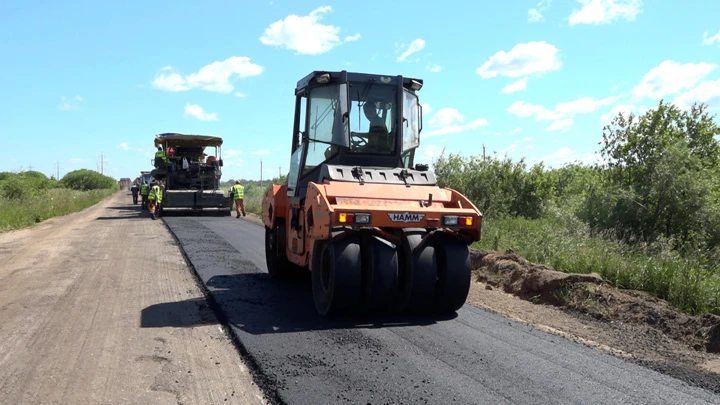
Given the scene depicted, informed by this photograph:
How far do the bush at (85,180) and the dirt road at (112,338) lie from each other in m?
80.6

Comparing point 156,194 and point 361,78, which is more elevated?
point 361,78

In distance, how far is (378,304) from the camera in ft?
19.6

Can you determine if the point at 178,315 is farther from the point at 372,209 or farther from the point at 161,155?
the point at 161,155

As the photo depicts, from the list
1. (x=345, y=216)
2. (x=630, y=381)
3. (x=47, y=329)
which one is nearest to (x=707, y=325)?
(x=630, y=381)

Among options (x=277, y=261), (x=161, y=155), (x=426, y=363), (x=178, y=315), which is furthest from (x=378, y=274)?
(x=161, y=155)

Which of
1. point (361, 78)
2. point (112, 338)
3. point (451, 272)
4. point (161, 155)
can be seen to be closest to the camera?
point (112, 338)

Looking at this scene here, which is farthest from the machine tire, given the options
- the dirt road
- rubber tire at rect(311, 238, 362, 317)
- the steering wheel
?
the dirt road

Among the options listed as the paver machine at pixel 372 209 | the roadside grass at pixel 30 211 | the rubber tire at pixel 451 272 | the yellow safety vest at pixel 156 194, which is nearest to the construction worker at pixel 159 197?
the yellow safety vest at pixel 156 194

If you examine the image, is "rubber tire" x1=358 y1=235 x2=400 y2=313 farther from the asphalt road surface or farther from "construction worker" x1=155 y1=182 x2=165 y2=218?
"construction worker" x1=155 y1=182 x2=165 y2=218

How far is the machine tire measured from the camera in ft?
19.7

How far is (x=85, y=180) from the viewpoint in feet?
279

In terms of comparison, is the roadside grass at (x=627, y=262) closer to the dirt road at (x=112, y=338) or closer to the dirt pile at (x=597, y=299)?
the dirt pile at (x=597, y=299)

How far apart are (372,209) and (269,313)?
1777 millimetres

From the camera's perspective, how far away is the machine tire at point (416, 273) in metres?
6.01
